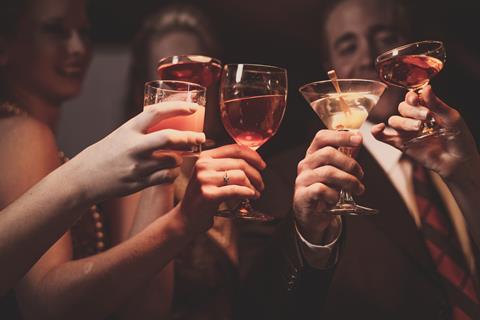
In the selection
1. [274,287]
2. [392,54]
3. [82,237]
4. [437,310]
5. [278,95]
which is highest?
[392,54]

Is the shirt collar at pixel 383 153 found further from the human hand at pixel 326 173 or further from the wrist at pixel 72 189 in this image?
the wrist at pixel 72 189

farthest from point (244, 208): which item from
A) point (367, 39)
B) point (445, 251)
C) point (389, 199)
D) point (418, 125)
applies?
point (367, 39)

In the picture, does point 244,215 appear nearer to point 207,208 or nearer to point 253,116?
point 207,208

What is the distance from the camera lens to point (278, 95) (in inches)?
62.4

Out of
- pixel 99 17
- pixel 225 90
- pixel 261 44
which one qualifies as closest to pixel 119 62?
pixel 99 17

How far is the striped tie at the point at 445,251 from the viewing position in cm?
197

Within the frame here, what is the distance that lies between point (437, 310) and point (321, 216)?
0.80 m

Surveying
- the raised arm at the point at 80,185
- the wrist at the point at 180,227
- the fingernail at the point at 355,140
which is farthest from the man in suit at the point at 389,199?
the raised arm at the point at 80,185

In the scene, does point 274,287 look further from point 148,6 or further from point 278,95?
point 148,6

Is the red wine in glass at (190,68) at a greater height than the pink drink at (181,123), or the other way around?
the red wine in glass at (190,68)

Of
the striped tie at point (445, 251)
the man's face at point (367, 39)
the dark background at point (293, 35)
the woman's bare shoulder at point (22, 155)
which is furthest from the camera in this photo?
the dark background at point (293, 35)

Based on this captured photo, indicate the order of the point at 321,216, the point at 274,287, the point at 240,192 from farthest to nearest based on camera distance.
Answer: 1. the point at 274,287
2. the point at 321,216
3. the point at 240,192

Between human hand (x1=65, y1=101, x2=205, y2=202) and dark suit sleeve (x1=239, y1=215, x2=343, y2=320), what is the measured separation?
0.57 m

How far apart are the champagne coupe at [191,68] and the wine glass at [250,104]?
0.20 ft
